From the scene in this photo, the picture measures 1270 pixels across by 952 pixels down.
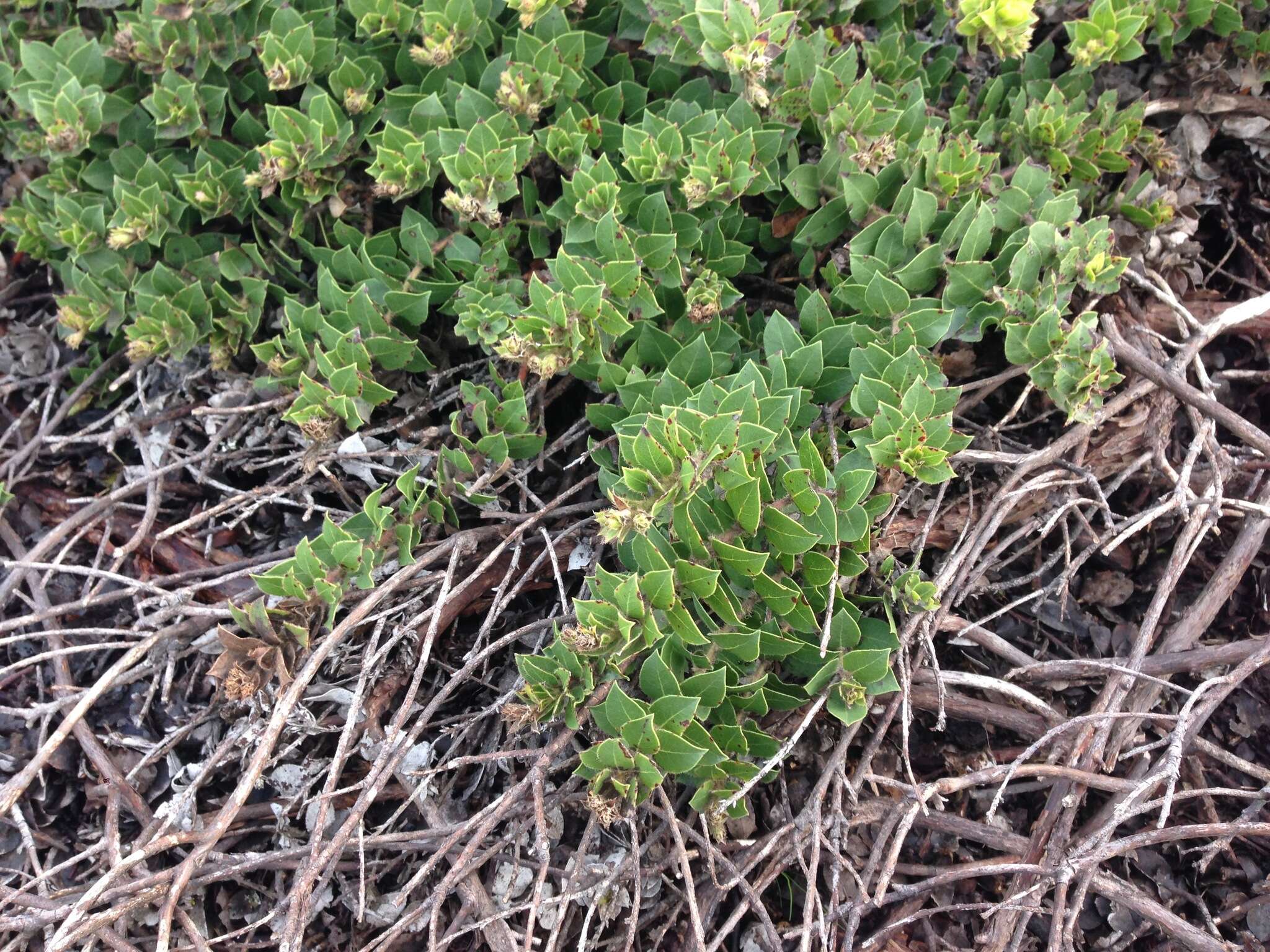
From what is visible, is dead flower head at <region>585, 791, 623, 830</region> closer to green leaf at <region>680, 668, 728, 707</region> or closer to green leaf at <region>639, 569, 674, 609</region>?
green leaf at <region>680, 668, 728, 707</region>

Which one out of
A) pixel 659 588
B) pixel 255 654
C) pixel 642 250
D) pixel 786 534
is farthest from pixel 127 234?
pixel 786 534

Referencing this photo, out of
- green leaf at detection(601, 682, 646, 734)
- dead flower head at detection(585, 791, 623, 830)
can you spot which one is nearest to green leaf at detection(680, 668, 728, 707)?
green leaf at detection(601, 682, 646, 734)

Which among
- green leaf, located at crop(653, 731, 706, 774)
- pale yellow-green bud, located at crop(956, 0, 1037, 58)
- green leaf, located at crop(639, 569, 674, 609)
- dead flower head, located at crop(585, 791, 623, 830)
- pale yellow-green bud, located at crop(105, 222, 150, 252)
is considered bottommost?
dead flower head, located at crop(585, 791, 623, 830)

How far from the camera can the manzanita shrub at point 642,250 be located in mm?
1890

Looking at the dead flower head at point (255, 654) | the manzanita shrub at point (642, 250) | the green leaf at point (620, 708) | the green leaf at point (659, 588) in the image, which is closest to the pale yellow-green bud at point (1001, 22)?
the manzanita shrub at point (642, 250)

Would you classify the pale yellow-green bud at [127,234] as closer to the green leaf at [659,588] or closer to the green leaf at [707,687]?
the green leaf at [659,588]

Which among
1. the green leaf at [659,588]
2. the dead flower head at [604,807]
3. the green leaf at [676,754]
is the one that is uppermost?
the green leaf at [659,588]

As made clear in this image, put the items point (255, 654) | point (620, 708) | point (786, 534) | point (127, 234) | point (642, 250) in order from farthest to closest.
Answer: point (127, 234) < point (642, 250) < point (255, 654) < point (786, 534) < point (620, 708)

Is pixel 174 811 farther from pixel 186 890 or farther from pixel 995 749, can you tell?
pixel 995 749

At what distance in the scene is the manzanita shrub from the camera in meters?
1.89

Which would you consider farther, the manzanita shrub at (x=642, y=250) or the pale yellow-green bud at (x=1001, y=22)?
the pale yellow-green bud at (x=1001, y=22)

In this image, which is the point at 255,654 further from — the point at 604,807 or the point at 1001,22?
the point at 1001,22

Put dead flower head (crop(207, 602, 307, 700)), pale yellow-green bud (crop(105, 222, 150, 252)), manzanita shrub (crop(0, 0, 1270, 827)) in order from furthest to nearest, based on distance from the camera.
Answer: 1. pale yellow-green bud (crop(105, 222, 150, 252))
2. dead flower head (crop(207, 602, 307, 700))
3. manzanita shrub (crop(0, 0, 1270, 827))

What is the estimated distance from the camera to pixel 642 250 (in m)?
2.25
